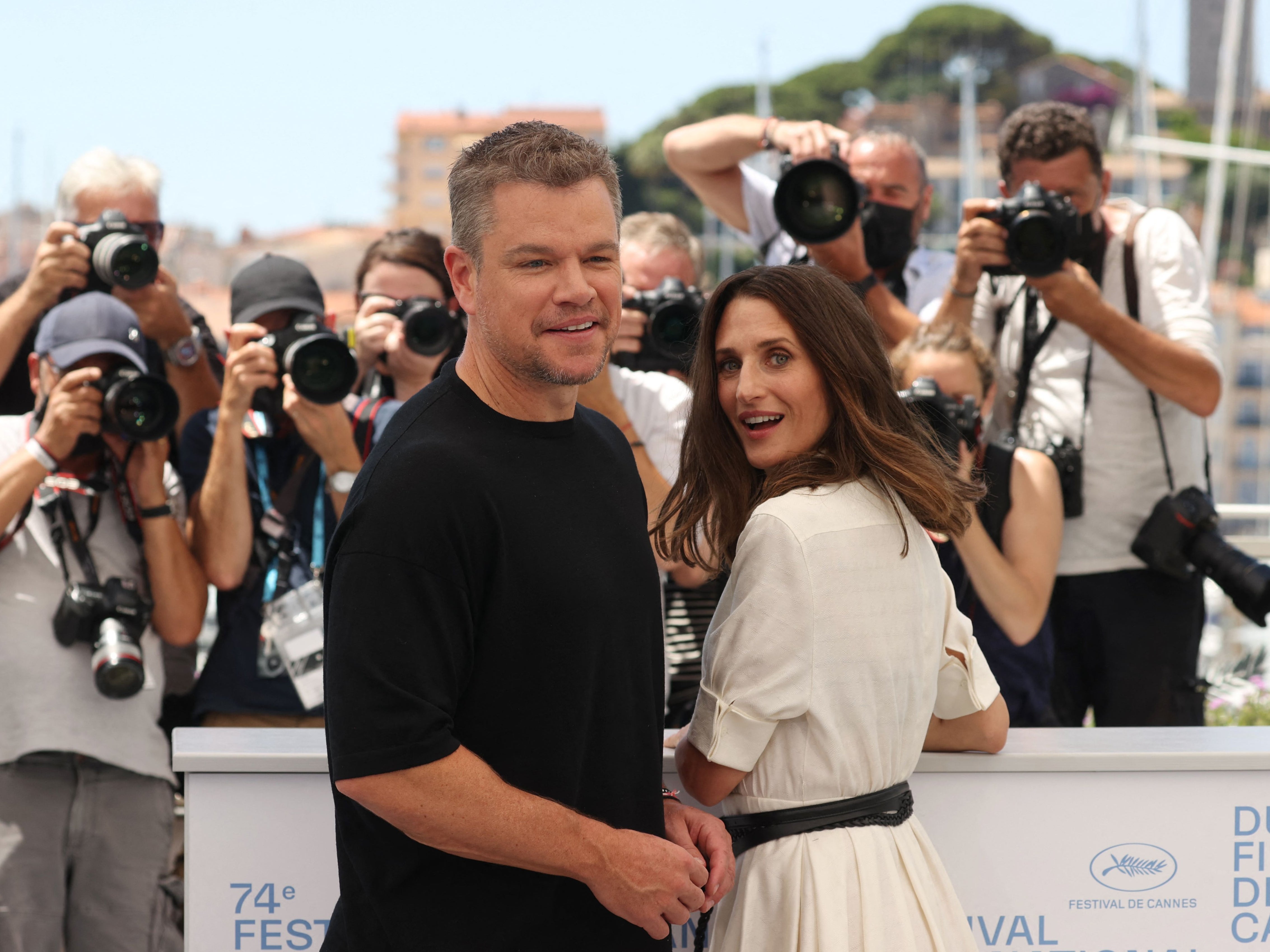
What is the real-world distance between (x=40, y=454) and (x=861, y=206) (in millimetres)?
2031

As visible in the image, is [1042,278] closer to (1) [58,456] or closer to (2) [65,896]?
(1) [58,456]

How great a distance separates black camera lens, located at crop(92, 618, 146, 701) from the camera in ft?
9.04

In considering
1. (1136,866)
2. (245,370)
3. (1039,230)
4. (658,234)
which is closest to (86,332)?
(245,370)

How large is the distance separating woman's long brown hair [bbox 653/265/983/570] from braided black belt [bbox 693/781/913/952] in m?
0.34

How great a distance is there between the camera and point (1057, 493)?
118 inches

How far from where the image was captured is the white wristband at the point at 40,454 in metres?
2.81

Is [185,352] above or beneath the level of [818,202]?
beneath

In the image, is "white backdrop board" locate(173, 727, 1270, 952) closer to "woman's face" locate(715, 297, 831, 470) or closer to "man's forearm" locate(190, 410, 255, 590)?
"woman's face" locate(715, 297, 831, 470)

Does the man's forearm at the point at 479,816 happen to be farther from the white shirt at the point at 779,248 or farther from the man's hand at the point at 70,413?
the white shirt at the point at 779,248

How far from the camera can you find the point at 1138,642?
10.7ft

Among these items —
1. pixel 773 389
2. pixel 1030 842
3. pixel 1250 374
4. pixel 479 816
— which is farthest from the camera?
pixel 1250 374

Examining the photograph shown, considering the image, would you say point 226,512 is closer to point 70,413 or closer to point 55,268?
point 70,413

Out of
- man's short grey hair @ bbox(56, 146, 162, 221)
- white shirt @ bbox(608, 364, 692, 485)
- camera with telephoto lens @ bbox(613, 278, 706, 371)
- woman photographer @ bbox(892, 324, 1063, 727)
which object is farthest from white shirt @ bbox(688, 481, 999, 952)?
man's short grey hair @ bbox(56, 146, 162, 221)

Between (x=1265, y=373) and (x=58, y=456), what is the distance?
61.2 metres
